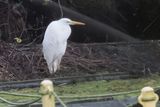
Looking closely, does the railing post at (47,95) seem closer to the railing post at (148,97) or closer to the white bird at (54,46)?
the railing post at (148,97)

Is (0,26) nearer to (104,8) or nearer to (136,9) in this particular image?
(104,8)

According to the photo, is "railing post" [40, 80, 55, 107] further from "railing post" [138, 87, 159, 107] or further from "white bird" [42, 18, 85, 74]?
"white bird" [42, 18, 85, 74]

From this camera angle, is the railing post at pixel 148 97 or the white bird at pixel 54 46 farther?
the white bird at pixel 54 46

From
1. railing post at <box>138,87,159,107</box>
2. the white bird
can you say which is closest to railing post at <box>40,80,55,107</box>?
railing post at <box>138,87,159,107</box>

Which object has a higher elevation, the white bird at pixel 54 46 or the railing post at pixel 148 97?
the white bird at pixel 54 46

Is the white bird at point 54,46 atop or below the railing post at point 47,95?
atop

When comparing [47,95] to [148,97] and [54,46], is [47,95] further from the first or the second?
[54,46]

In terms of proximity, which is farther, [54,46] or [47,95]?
[54,46]

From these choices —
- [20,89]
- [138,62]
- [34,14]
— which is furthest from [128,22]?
[20,89]

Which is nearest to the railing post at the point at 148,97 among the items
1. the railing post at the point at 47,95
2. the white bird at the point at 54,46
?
the railing post at the point at 47,95

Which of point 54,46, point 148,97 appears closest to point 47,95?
point 148,97

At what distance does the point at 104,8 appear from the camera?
9594 millimetres

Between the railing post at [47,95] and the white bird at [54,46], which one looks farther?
the white bird at [54,46]

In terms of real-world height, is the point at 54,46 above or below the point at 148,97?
above
